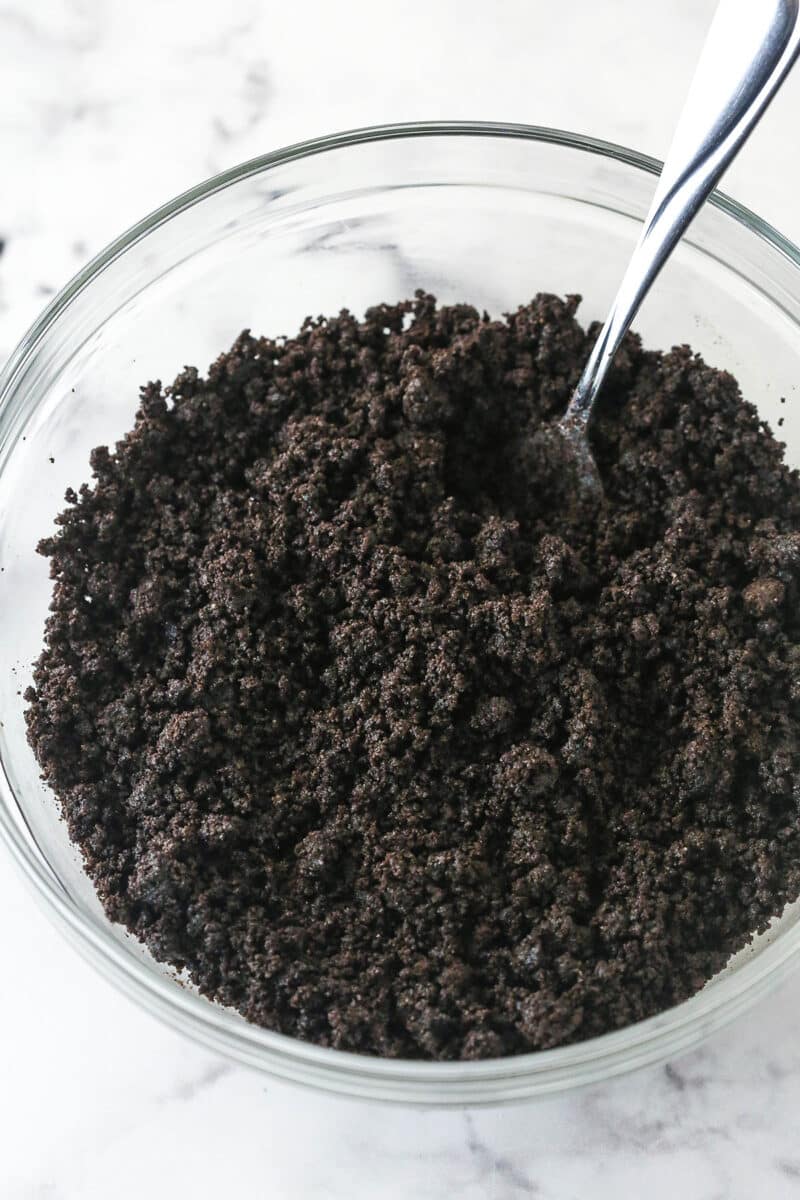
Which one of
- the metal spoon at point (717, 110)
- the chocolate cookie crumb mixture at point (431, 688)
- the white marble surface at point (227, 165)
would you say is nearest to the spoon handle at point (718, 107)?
the metal spoon at point (717, 110)

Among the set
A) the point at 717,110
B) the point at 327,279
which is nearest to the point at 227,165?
the point at 327,279

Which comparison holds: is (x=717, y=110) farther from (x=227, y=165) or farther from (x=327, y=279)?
(x=227, y=165)

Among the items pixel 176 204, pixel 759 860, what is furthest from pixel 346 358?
pixel 759 860

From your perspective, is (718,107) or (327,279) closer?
(718,107)

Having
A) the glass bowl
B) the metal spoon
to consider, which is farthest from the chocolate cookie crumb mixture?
the metal spoon

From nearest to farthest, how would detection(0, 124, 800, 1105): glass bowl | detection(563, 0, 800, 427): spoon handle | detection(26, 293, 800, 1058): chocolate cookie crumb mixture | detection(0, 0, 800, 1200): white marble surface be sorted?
1. detection(563, 0, 800, 427): spoon handle
2. detection(26, 293, 800, 1058): chocolate cookie crumb mixture
3. detection(0, 0, 800, 1200): white marble surface
4. detection(0, 124, 800, 1105): glass bowl

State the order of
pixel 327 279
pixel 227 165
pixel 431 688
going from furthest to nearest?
pixel 227 165 < pixel 327 279 < pixel 431 688

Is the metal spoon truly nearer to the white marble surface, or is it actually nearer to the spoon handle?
the spoon handle
